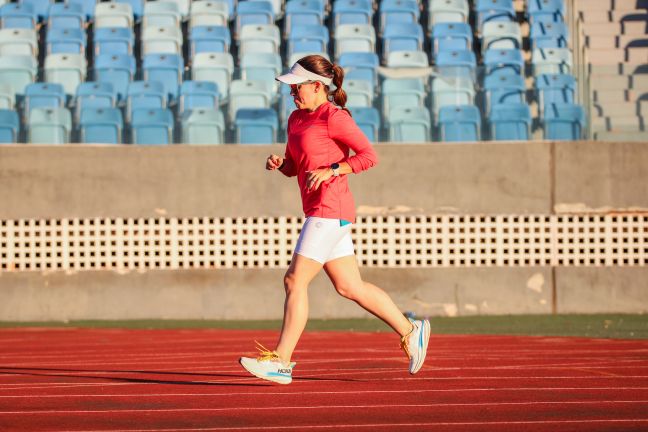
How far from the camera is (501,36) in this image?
18828 millimetres

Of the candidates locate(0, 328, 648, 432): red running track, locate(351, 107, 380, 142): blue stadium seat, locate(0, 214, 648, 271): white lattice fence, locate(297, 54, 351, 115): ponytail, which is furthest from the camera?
locate(0, 214, 648, 271): white lattice fence

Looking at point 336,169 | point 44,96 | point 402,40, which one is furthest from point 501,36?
point 336,169

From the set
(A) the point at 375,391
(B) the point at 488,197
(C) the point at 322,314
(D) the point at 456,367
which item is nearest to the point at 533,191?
(B) the point at 488,197

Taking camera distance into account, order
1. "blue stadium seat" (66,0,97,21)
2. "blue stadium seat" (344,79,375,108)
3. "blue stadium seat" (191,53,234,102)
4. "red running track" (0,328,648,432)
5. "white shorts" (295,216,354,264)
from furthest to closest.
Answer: "blue stadium seat" (66,0,97,21), "blue stadium seat" (191,53,234,102), "blue stadium seat" (344,79,375,108), "white shorts" (295,216,354,264), "red running track" (0,328,648,432)

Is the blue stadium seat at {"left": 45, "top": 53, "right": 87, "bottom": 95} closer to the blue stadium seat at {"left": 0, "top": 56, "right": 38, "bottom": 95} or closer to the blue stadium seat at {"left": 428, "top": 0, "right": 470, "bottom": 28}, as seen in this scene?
the blue stadium seat at {"left": 0, "top": 56, "right": 38, "bottom": 95}

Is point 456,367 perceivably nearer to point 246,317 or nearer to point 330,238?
point 330,238

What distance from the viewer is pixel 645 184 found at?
1578cm

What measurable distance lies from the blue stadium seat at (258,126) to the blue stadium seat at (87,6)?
5.14m

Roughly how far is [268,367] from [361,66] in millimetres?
9092

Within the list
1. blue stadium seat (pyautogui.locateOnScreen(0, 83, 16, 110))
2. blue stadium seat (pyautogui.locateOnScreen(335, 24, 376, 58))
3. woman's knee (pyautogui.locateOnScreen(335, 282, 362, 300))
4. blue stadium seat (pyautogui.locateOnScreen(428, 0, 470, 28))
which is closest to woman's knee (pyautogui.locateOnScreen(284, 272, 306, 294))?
woman's knee (pyautogui.locateOnScreen(335, 282, 362, 300))

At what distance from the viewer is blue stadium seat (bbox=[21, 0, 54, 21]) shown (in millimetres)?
19567

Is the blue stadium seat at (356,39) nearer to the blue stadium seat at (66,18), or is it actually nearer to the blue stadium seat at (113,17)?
the blue stadium seat at (113,17)

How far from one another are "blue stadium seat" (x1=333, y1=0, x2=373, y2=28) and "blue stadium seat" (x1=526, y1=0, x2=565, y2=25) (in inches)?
96.7

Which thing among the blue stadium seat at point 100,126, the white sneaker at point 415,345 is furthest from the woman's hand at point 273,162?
the blue stadium seat at point 100,126
